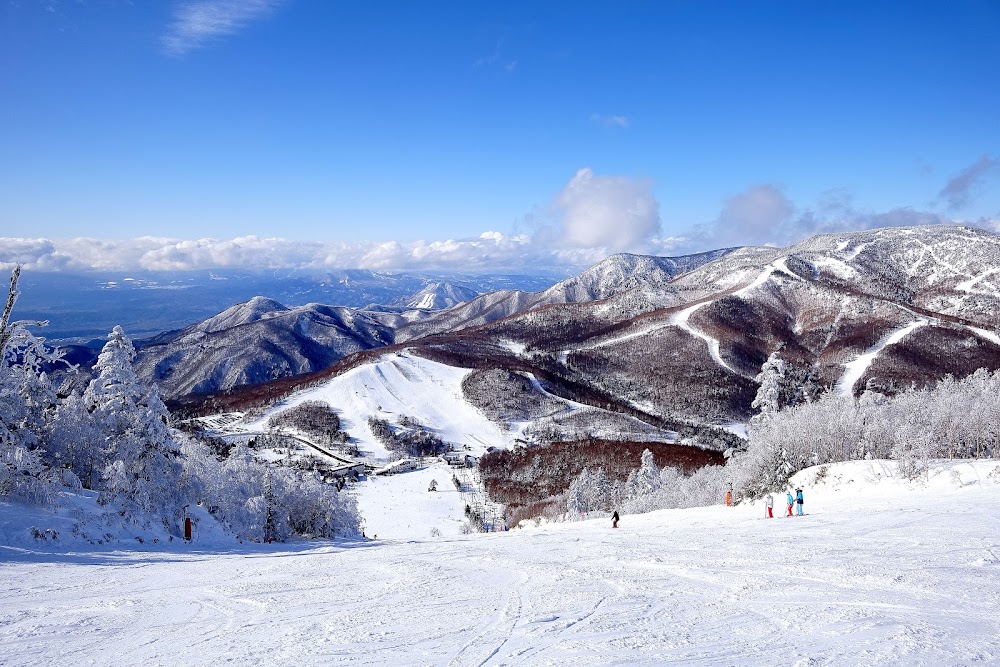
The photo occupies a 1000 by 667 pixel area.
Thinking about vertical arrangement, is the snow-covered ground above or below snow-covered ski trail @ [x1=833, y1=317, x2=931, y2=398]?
below

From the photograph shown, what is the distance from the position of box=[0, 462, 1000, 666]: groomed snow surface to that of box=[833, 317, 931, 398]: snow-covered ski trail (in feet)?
442

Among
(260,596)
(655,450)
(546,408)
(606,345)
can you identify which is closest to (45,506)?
(260,596)

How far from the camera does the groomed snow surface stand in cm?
862

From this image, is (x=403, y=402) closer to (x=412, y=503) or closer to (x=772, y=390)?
(x=412, y=503)

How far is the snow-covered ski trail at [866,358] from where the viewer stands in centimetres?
14046

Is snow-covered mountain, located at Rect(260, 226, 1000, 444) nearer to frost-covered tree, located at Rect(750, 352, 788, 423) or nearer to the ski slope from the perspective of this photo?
the ski slope

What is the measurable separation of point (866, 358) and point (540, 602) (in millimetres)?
179442

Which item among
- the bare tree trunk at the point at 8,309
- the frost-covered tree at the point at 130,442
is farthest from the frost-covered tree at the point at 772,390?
the bare tree trunk at the point at 8,309

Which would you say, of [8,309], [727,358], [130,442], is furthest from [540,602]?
[727,358]

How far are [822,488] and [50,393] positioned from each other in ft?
121

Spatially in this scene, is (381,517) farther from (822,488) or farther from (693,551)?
(693,551)

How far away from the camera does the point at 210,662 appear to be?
26.9ft

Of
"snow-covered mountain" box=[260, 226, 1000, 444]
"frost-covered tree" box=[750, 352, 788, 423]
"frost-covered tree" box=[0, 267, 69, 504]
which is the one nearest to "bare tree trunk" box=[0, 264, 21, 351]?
"frost-covered tree" box=[0, 267, 69, 504]

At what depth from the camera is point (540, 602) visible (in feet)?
37.5
